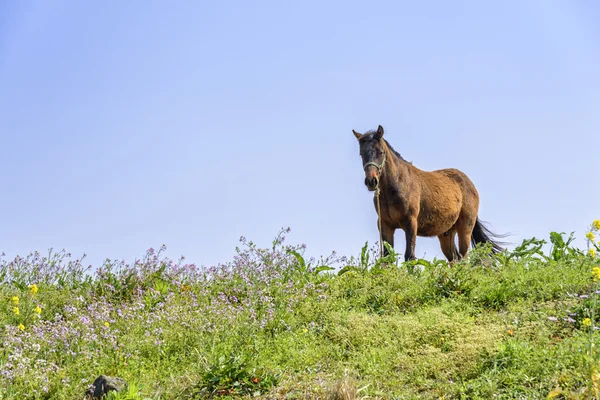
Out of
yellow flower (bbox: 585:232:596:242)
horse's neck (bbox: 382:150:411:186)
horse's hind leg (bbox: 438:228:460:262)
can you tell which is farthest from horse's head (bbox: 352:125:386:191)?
yellow flower (bbox: 585:232:596:242)

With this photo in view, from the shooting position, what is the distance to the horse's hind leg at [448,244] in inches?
571

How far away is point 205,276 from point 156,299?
97 cm

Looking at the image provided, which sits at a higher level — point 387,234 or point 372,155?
point 372,155

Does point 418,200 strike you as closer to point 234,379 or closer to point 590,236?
point 590,236

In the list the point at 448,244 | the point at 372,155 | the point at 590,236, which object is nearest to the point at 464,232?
the point at 448,244

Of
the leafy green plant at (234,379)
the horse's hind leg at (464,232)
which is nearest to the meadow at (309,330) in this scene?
the leafy green plant at (234,379)

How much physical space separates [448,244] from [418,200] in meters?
2.67

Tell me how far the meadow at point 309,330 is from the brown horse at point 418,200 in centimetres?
214

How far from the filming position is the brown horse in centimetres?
1138

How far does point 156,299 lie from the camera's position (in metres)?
8.84

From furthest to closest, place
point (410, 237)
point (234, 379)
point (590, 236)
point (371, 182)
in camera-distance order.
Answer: point (410, 237) → point (371, 182) → point (590, 236) → point (234, 379)

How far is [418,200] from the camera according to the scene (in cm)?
1232

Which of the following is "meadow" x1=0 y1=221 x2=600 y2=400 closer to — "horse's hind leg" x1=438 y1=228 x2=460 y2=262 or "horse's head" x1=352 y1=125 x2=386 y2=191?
"horse's head" x1=352 y1=125 x2=386 y2=191

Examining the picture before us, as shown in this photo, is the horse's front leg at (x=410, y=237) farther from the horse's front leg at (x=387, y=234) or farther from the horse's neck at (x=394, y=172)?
the horse's neck at (x=394, y=172)
